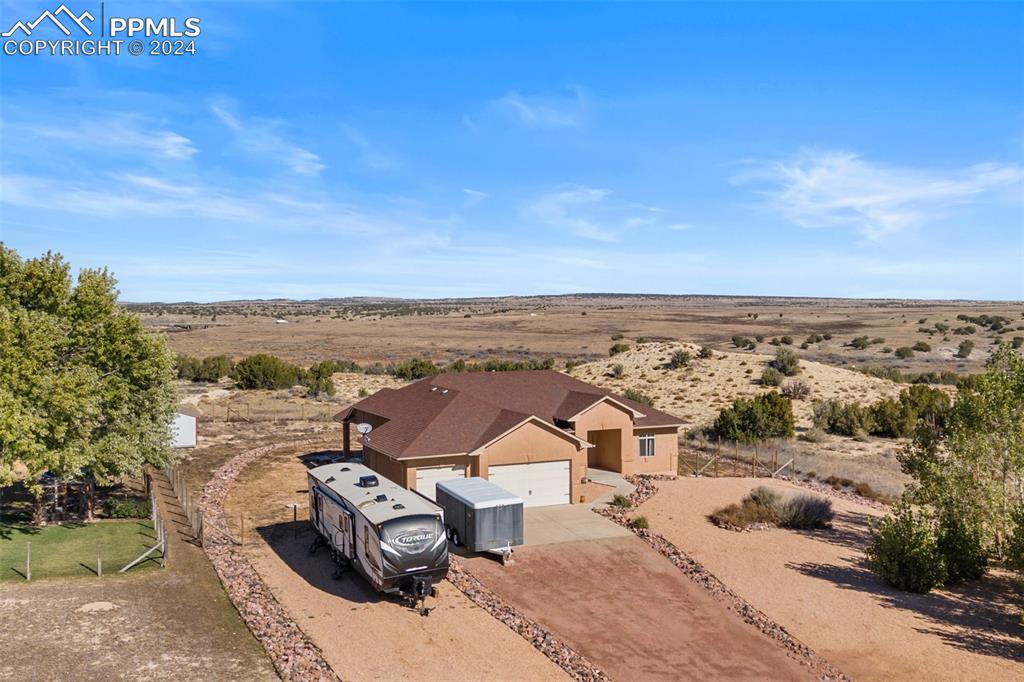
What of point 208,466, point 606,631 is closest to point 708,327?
point 208,466

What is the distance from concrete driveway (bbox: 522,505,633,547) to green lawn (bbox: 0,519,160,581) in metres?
12.5

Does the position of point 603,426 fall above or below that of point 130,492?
above

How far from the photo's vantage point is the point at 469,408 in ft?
112

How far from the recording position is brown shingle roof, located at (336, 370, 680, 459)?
30.8 metres

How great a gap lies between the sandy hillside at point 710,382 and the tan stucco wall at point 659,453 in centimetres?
1504

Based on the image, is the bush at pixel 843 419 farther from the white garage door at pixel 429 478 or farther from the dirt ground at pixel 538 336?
the dirt ground at pixel 538 336

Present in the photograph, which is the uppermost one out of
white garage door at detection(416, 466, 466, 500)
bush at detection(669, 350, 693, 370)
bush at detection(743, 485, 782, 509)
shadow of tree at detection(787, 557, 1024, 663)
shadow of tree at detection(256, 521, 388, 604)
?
bush at detection(669, 350, 693, 370)

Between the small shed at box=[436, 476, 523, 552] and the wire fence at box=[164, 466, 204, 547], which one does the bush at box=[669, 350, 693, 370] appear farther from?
the small shed at box=[436, 476, 523, 552]

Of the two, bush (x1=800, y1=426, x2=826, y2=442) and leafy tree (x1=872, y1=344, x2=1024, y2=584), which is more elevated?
leafy tree (x1=872, y1=344, x2=1024, y2=584)

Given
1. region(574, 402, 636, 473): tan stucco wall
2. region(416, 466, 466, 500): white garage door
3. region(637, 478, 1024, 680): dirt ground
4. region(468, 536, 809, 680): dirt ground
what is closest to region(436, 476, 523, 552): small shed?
region(468, 536, 809, 680): dirt ground

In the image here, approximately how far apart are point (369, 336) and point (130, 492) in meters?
99.7

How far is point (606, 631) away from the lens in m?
19.8

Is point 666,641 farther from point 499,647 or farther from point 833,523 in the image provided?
point 833,523

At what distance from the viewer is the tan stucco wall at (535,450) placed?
3042cm
